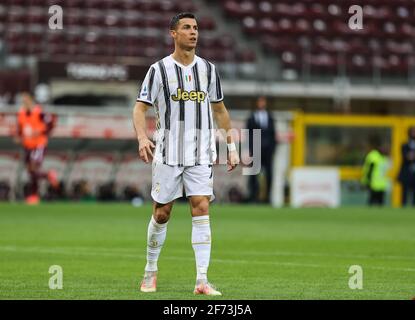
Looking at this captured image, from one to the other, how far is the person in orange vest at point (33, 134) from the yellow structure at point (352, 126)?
21.5ft

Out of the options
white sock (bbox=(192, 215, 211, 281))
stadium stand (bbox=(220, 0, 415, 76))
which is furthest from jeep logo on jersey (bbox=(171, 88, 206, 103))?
stadium stand (bbox=(220, 0, 415, 76))

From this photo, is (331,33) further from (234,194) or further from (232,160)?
(232,160)

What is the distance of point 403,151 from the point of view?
25828mm

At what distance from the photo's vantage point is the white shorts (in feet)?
27.5

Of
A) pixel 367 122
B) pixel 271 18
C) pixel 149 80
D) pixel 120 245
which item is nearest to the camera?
pixel 149 80

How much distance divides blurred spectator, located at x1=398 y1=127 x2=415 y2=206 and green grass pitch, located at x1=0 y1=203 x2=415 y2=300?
15.9 feet

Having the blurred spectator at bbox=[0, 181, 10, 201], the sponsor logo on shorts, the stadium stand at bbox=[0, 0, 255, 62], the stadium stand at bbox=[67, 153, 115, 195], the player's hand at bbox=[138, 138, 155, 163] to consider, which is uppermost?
the stadium stand at bbox=[0, 0, 255, 62]

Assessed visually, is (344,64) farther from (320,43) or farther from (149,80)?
(149,80)

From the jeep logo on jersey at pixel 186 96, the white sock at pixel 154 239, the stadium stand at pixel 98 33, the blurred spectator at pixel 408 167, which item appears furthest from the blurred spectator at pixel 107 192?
the jeep logo on jersey at pixel 186 96

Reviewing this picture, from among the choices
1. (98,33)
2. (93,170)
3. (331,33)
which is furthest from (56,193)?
(331,33)

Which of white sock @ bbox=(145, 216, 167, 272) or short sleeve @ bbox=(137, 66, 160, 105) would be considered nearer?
short sleeve @ bbox=(137, 66, 160, 105)

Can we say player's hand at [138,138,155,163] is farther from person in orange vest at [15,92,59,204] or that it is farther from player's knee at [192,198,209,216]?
person in orange vest at [15,92,59,204]

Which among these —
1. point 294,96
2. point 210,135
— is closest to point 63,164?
point 294,96

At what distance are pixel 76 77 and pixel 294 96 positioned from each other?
234 inches
